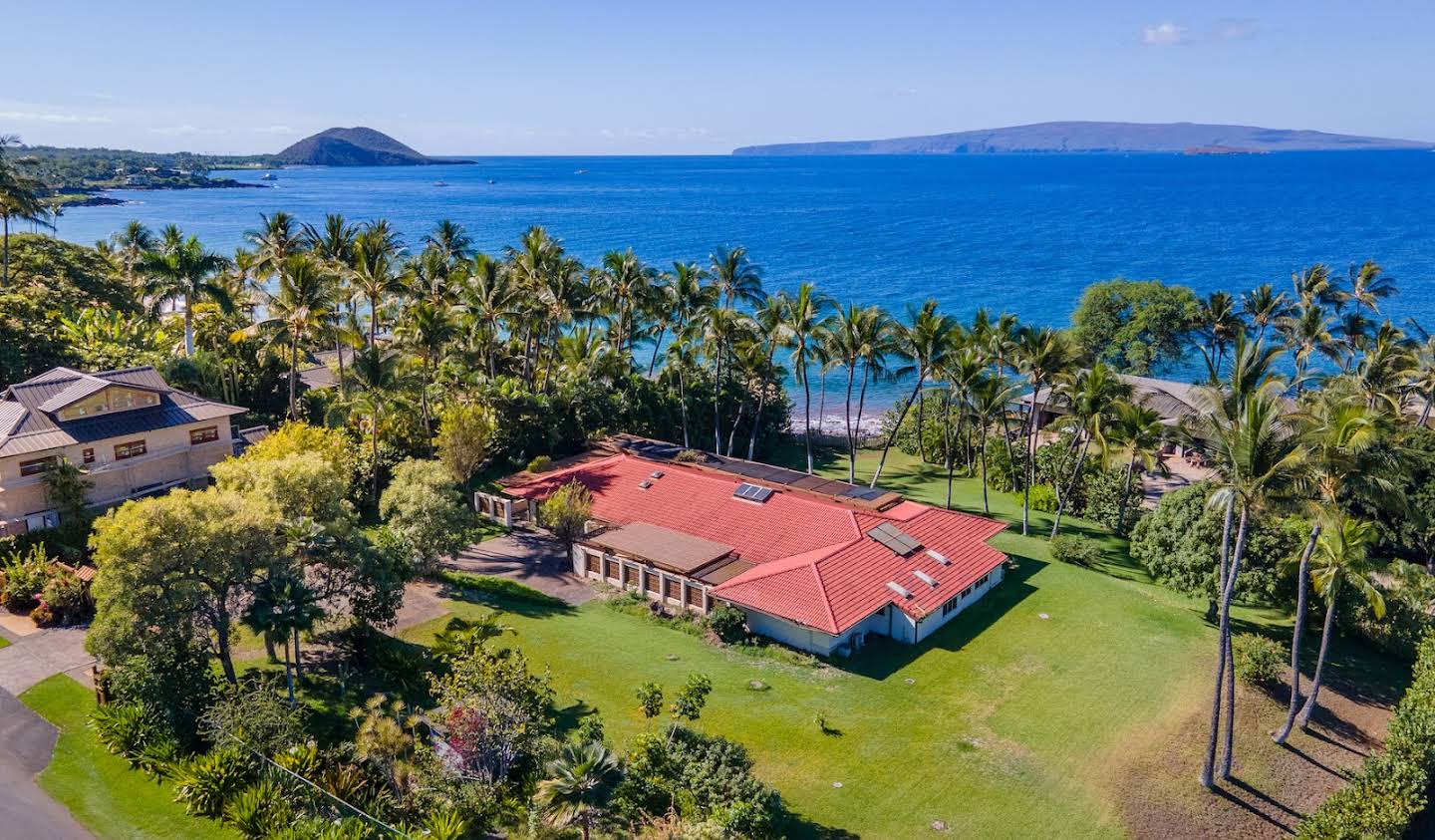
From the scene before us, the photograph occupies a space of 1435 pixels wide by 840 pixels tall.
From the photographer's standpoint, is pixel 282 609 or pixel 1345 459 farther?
pixel 282 609

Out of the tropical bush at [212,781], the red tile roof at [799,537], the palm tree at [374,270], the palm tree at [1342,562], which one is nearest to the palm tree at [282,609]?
the tropical bush at [212,781]

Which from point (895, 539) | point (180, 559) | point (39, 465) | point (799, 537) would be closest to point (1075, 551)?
point (895, 539)

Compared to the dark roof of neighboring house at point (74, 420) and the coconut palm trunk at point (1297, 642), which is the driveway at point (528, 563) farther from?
the coconut palm trunk at point (1297, 642)

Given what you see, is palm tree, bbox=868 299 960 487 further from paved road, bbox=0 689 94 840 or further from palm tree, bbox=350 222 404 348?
paved road, bbox=0 689 94 840

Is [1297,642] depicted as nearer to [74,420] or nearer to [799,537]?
[799,537]

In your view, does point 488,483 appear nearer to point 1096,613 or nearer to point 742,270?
point 742,270

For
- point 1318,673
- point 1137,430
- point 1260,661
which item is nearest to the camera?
point 1318,673
